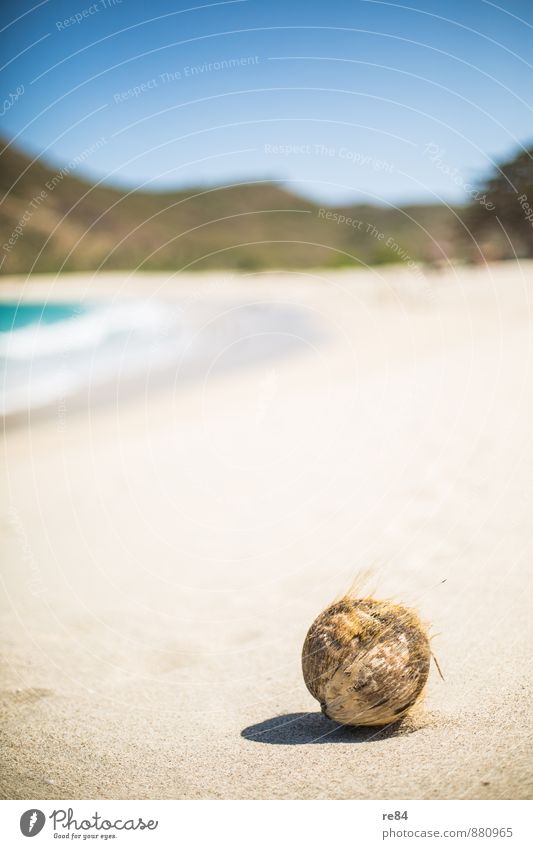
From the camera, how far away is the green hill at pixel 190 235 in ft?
124

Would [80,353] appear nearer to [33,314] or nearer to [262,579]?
[262,579]

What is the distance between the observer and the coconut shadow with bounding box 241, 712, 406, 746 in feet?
10.5

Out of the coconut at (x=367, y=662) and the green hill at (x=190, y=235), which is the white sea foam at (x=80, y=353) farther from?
the coconut at (x=367, y=662)

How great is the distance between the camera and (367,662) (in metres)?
3.03

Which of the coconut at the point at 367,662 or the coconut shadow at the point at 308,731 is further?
the coconut shadow at the point at 308,731

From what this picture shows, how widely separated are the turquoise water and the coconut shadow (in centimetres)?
2951

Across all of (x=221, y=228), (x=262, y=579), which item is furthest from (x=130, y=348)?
(x=221, y=228)

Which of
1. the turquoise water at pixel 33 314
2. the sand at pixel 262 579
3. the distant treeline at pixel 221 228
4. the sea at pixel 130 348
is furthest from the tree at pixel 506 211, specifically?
the turquoise water at pixel 33 314

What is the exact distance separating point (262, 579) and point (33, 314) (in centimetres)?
4050

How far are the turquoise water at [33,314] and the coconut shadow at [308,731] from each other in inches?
1162

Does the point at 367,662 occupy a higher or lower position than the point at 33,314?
lower

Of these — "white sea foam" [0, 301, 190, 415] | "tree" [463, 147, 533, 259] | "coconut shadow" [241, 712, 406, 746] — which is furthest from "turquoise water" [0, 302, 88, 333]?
"coconut shadow" [241, 712, 406, 746]

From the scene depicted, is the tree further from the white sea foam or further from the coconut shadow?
the white sea foam
